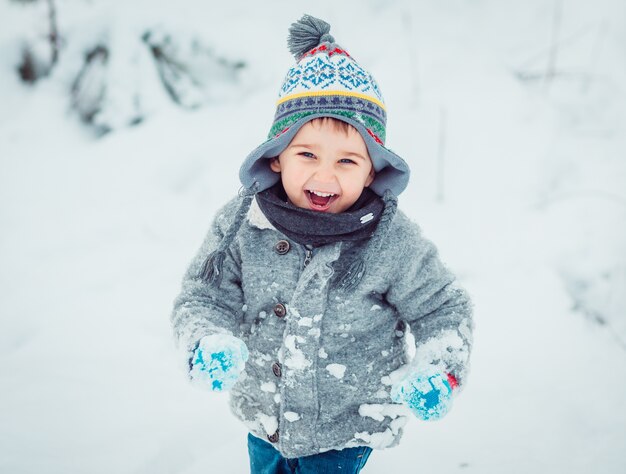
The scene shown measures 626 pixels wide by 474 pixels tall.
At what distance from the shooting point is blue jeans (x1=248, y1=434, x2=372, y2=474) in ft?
4.34

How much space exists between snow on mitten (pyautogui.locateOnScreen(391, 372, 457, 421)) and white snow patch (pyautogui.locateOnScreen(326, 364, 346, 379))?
0.66ft

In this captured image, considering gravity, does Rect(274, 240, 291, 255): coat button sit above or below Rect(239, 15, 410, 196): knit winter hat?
below

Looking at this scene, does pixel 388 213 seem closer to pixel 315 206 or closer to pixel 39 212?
pixel 315 206

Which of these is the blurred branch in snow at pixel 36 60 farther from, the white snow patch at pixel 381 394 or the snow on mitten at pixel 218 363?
the white snow patch at pixel 381 394

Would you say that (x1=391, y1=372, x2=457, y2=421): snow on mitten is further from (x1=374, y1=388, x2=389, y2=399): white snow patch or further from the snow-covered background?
the snow-covered background

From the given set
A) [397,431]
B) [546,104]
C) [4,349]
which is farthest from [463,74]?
[4,349]

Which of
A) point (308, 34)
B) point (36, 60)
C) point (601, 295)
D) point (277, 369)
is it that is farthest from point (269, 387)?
point (36, 60)

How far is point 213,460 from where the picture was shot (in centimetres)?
172

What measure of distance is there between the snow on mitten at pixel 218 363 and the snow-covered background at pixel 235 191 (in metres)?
0.83

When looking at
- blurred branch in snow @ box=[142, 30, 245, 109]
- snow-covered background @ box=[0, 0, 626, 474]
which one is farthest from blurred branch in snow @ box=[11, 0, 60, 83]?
blurred branch in snow @ box=[142, 30, 245, 109]

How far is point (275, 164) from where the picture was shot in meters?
1.33

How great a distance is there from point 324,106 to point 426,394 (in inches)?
28.0

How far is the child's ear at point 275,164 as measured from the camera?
52.4 inches

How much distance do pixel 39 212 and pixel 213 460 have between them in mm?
2053
